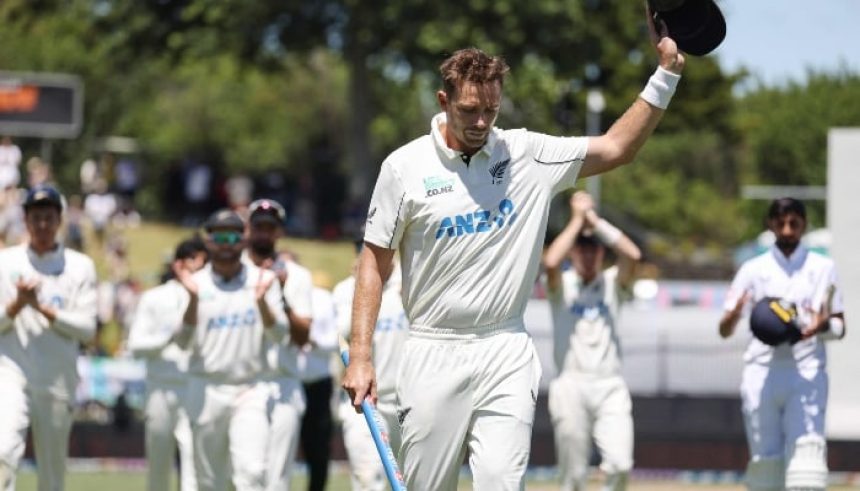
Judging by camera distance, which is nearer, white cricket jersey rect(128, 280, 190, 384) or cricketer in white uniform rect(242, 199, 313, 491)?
cricketer in white uniform rect(242, 199, 313, 491)

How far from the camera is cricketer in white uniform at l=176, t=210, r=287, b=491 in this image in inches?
473

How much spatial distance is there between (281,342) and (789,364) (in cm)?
330

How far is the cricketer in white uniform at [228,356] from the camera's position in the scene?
12.0 meters

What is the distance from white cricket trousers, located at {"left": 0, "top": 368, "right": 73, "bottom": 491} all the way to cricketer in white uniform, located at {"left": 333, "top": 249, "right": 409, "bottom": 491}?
1.91 metres

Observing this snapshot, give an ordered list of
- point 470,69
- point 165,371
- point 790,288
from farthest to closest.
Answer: point 165,371 < point 790,288 < point 470,69

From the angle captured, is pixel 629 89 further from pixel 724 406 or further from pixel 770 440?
pixel 770 440

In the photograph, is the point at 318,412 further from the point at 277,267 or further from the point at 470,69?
the point at 470,69

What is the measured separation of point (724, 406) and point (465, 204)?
13287 millimetres

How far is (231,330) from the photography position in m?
12.1

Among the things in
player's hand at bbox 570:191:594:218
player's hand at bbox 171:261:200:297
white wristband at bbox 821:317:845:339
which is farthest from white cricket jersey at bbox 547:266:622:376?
player's hand at bbox 171:261:200:297

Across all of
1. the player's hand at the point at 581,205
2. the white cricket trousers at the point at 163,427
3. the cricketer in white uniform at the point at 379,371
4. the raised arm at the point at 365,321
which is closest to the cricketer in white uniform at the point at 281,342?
the cricketer in white uniform at the point at 379,371

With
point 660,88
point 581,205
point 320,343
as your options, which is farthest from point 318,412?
point 660,88

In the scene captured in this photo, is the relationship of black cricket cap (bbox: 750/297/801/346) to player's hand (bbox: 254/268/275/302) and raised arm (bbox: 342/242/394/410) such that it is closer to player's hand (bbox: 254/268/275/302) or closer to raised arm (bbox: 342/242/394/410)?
player's hand (bbox: 254/268/275/302)

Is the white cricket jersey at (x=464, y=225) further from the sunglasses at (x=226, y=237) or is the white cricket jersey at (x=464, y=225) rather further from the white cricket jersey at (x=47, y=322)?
the white cricket jersey at (x=47, y=322)
